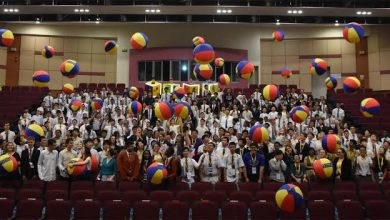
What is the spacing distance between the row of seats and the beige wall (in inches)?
546

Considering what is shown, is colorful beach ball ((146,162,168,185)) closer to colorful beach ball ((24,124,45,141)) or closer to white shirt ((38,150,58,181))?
white shirt ((38,150,58,181))

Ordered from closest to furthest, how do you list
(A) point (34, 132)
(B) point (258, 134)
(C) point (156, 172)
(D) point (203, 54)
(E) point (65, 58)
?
(C) point (156, 172), (B) point (258, 134), (A) point (34, 132), (D) point (203, 54), (E) point (65, 58)

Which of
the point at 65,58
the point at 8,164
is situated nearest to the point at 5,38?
the point at 8,164

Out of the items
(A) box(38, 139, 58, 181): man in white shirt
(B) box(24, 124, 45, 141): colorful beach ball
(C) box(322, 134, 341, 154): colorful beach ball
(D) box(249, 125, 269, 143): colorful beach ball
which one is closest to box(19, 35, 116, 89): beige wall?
(B) box(24, 124, 45, 141): colorful beach ball

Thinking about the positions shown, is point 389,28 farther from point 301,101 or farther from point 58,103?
point 58,103

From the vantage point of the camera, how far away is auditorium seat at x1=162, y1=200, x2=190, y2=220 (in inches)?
269

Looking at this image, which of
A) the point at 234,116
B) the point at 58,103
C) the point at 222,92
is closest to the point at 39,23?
the point at 58,103

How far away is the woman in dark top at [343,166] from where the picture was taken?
817 centimetres

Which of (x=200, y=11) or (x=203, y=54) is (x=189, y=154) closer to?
(x=203, y=54)

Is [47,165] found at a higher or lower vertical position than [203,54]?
lower

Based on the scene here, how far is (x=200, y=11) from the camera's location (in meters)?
16.9

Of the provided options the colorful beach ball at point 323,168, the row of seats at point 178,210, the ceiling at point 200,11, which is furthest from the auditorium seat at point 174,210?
the ceiling at point 200,11

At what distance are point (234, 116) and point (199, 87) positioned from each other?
6.78 m

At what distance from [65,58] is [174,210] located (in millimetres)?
15125
